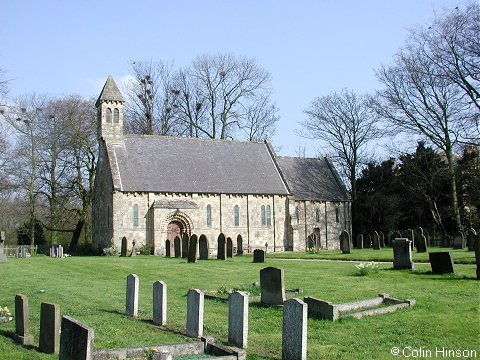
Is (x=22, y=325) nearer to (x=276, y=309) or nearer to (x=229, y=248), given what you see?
(x=276, y=309)

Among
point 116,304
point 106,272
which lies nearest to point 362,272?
point 116,304

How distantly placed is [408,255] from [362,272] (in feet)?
6.29

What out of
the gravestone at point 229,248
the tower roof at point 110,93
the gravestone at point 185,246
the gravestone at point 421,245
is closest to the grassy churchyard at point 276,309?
the gravestone at point 421,245

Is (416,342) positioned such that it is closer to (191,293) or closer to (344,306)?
(344,306)

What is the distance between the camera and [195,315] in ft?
36.0

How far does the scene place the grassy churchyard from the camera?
9.88 m

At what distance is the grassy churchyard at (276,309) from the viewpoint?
9.88 m

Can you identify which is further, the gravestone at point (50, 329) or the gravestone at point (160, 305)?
the gravestone at point (160, 305)

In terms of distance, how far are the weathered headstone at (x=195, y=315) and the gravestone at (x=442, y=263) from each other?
32.4 feet

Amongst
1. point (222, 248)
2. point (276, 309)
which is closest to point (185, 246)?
point (222, 248)

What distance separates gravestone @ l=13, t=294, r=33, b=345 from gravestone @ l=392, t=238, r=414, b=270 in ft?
43.1

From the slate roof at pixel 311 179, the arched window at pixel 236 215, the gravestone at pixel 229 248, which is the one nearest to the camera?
the gravestone at pixel 229 248

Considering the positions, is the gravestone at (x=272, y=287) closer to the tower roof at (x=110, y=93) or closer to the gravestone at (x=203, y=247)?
the gravestone at (x=203, y=247)

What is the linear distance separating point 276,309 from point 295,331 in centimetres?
438
